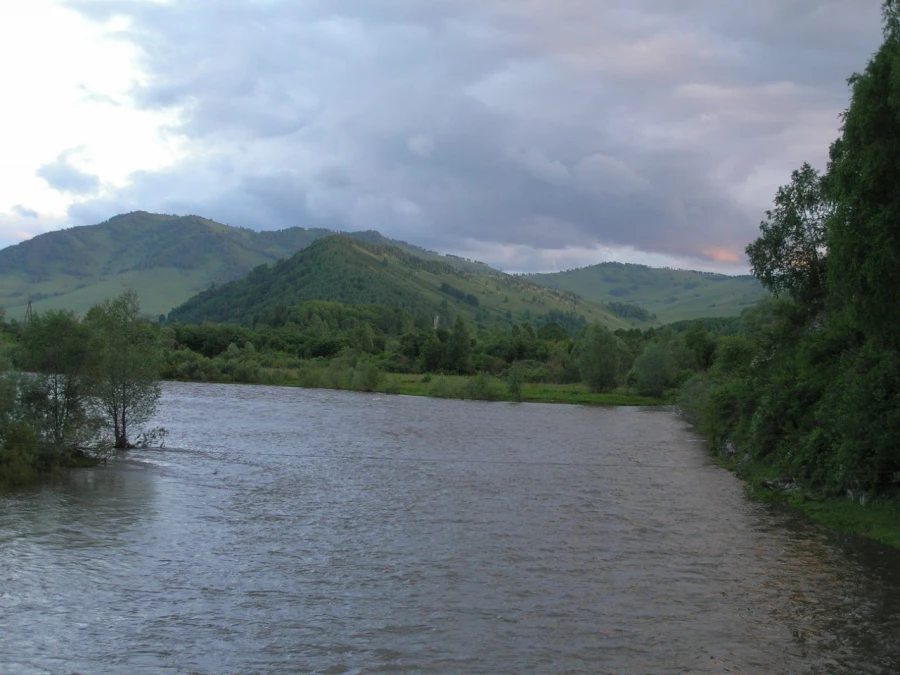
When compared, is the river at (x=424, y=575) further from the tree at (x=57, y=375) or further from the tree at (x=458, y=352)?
the tree at (x=458, y=352)

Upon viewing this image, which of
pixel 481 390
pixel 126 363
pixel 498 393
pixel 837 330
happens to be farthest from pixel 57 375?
pixel 498 393

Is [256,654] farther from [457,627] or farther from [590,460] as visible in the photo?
[590,460]

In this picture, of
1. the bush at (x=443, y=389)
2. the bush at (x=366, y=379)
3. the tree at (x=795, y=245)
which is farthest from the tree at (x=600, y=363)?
the tree at (x=795, y=245)

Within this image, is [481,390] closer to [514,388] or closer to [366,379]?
[514,388]

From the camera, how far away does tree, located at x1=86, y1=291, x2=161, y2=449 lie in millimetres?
39000

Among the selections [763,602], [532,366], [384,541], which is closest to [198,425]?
[384,541]

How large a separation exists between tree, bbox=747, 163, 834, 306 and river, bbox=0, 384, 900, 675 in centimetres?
1176

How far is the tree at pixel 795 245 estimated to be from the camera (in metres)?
40.5

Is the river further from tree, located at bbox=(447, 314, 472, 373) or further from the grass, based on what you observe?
tree, located at bbox=(447, 314, 472, 373)

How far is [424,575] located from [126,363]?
83.4ft

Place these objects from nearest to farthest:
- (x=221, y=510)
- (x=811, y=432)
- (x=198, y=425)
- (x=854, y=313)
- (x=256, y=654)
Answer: (x=256, y=654) → (x=854, y=313) → (x=221, y=510) → (x=811, y=432) → (x=198, y=425)

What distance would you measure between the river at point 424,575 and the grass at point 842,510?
757 mm

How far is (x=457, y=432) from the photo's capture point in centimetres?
5788

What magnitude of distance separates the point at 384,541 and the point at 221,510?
7687mm
